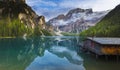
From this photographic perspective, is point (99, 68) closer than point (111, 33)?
Yes

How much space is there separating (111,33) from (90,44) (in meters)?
129

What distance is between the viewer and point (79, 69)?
44750mm

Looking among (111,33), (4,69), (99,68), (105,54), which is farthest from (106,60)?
(111,33)

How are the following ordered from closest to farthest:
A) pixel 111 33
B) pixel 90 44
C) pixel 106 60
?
pixel 106 60 < pixel 90 44 < pixel 111 33

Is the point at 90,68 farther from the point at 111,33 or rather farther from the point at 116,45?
the point at 111,33

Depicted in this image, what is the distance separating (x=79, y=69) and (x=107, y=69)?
16.8 feet

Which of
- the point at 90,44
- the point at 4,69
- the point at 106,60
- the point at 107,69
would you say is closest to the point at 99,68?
the point at 107,69

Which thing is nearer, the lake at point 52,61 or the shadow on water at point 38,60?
the lake at point 52,61

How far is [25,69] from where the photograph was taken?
43469 mm

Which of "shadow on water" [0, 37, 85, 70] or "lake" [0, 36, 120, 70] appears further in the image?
"shadow on water" [0, 37, 85, 70]

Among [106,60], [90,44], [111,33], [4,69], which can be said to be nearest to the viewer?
[4,69]

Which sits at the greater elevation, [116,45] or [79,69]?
[116,45]

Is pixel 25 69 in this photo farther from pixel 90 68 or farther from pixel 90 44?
pixel 90 44

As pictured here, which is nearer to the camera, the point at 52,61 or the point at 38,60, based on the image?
the point at 52,61
